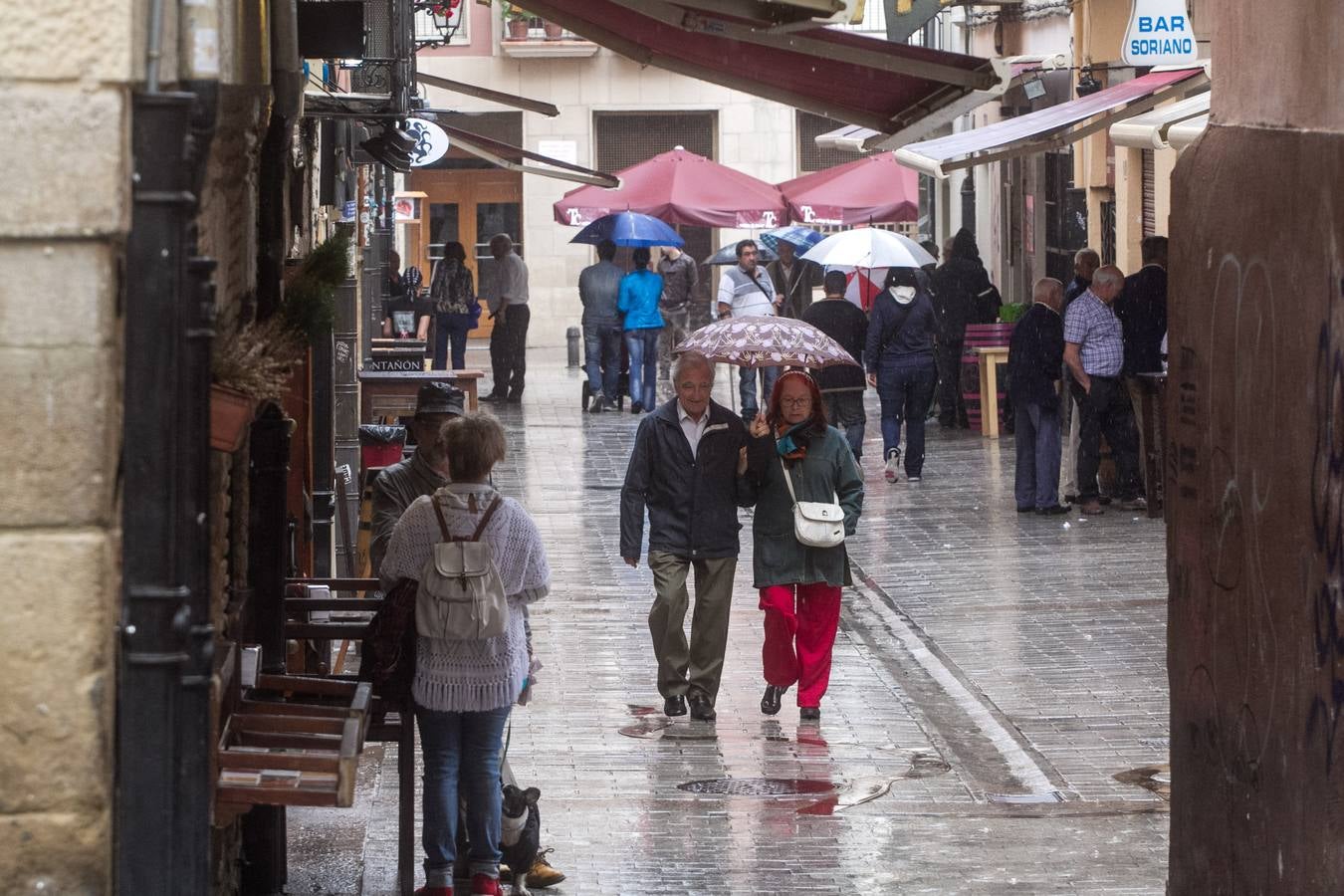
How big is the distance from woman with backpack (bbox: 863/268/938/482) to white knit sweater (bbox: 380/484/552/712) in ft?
36.4

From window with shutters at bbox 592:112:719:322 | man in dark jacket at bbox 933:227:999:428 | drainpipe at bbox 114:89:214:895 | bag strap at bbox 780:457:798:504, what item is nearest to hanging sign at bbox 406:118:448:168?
man in dark jacket at bbox 933:227:999:428

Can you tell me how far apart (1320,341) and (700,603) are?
168 inches

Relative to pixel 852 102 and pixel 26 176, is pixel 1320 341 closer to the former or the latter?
pixel 26 176

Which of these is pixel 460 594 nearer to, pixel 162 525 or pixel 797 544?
pixel 162 525

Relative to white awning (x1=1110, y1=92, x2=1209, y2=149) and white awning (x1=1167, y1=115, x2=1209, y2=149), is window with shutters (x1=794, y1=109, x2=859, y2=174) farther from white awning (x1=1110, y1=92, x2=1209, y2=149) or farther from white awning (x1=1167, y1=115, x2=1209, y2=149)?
white awning (x1=1167, y1=115, x2=1209, y2=149)

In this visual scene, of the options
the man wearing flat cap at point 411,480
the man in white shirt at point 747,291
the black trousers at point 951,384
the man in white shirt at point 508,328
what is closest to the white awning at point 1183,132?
the man wearing flat cap at point 411,480

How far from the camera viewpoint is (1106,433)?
51.9 ft

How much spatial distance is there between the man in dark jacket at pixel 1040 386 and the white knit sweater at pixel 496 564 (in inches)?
361

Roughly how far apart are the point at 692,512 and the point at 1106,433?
6.87 meters

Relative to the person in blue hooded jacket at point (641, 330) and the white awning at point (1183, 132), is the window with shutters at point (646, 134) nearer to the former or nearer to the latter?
the person in blue hooded jacket at point (641, 330)

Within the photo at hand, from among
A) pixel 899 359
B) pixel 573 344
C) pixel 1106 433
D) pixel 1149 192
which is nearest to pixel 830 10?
pixel 1106 433

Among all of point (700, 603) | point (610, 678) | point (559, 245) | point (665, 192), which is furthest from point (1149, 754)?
point (559, 245)

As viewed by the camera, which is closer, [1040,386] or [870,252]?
[1040,386]

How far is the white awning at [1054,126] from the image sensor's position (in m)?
16.1
